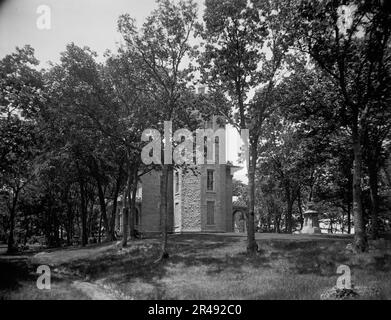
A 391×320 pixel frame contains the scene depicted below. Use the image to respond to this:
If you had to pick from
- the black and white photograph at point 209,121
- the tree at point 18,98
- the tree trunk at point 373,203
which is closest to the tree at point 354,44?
the black and white photograph at point 209,121

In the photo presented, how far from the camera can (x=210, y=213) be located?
4438 cm

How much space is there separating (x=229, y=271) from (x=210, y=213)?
26441 mm

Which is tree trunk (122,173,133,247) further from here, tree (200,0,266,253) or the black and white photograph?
tree (200,0,266,253)

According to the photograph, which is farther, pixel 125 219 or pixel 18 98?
pixel 125 219

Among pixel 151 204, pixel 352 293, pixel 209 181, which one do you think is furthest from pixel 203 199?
pixel 352 293

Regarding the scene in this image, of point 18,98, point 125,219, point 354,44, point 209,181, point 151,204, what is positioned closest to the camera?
point 354,44

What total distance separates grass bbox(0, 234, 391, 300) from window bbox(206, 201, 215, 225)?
17.6 meters

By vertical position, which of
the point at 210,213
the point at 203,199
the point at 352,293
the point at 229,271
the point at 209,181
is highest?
the point at 209,181

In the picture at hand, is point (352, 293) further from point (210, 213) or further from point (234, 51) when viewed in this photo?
point (210, 213)

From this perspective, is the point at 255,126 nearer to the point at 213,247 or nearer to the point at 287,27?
the point at 287,27

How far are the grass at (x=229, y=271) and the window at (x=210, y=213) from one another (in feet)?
57.6

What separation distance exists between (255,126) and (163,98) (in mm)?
7009

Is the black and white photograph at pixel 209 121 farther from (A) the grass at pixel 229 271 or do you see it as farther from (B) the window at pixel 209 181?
(B) the window at pixel 209 181
